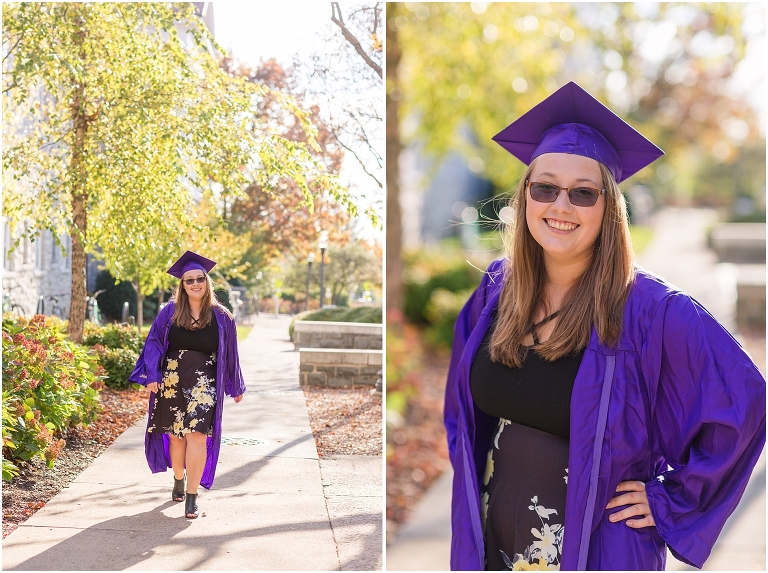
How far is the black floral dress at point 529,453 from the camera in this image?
2264 mm

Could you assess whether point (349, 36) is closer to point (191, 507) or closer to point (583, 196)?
point (583, 196)

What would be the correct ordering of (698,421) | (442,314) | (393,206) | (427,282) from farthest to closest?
(427,282) < (442,314) < (393,206) < (698,421)

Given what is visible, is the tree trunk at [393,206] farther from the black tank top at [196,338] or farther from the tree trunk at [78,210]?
the black tank top at [196,338]

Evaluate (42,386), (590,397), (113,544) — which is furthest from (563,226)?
(42,386)

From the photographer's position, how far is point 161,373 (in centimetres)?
333

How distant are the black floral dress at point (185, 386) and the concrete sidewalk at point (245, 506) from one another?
4.1 inches

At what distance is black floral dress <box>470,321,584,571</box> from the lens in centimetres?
226

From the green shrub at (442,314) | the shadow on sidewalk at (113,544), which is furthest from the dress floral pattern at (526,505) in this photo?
the green shrub at (442,314)

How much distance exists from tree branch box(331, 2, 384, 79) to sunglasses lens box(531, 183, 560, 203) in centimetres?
136

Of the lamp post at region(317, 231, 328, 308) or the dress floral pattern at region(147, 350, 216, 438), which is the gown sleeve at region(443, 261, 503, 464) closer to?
the lamp post at region(317, 231, 328, 308)

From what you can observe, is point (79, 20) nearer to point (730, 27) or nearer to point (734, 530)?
point (734, 530)

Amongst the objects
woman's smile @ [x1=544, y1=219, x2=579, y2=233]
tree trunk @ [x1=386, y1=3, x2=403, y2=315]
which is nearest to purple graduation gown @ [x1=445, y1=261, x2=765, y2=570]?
woman's smile @ [x1=544, y1=219, x2=579, y2=233]

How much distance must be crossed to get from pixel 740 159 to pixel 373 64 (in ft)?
95.1

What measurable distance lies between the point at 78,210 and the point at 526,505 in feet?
7.51
